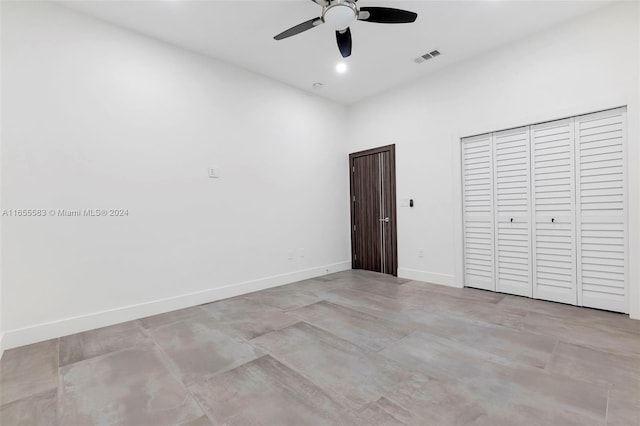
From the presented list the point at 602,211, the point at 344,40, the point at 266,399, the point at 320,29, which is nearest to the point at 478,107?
the point at 602,211

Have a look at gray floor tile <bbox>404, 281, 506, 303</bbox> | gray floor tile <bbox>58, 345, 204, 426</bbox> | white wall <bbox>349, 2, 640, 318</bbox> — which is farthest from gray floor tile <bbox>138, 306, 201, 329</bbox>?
white wall <bbox>349, 2, 640, 318</bbox>

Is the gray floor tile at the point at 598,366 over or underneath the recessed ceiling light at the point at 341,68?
underneath

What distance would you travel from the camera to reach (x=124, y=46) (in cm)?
324

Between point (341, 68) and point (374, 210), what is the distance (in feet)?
8.14

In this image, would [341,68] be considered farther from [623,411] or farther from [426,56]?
[623,411]

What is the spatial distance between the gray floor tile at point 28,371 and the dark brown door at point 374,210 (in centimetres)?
442

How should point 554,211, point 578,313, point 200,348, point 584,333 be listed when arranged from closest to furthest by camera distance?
point 200,348 < point 584,333 < point 578,313 < point 554,211

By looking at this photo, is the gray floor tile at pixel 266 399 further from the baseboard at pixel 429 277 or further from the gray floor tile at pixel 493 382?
the baseboard at pixel 429 277

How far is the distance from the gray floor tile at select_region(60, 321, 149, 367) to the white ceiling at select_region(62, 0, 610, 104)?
326cm

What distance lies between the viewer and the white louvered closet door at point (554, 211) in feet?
11.0

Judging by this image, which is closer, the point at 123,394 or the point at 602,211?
the point at 123,394

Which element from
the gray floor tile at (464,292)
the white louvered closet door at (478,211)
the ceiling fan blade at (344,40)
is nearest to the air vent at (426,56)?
the white louvered closet door at (478,211)

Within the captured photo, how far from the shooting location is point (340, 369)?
2.14 m

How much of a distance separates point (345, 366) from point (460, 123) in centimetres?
368
